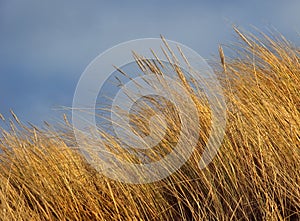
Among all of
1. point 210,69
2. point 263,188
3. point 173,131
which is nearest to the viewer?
point 263,188

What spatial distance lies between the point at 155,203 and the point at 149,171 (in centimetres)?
19

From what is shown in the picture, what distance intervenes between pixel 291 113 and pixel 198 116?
1.55ft

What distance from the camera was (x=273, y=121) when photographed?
8.00ft

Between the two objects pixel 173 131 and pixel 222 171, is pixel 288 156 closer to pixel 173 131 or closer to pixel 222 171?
pixel 222 171

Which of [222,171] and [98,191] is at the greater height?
[98,191]

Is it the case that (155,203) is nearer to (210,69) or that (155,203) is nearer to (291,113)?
(291,113)

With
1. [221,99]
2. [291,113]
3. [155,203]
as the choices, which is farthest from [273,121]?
[155,203]

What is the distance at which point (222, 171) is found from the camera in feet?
7.38

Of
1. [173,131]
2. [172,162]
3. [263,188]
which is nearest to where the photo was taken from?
[263,188]

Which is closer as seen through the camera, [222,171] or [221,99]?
[222,171]

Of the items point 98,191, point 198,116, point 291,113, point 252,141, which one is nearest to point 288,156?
point 252,141

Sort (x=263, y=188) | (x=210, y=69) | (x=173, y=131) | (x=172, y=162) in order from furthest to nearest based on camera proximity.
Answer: (x=210, y=69) < (x=173, y=131) < (x=172, y=162) < (x=263, y=188)

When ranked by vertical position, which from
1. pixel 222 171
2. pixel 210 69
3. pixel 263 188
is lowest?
pixel 263 188

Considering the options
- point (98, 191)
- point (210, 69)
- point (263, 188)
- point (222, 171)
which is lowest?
point (263, 188)
